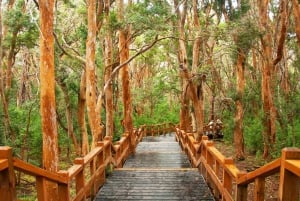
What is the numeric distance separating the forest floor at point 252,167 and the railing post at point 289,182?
8002 millimetres

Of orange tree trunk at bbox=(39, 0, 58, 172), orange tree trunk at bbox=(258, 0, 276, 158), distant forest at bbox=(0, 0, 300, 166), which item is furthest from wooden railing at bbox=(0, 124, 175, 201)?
orange tree trunk at bbox=(258, 0, 276, 158)

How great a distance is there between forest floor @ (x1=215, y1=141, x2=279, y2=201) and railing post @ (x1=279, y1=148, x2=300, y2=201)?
8.00m

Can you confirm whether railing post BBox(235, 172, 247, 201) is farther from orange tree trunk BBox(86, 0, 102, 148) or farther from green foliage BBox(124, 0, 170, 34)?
green foliage BBox(124, 0, 170, 34)

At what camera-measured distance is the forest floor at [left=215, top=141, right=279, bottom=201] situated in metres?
11.3

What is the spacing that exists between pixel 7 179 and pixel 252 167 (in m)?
12.8

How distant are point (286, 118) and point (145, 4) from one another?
257 inches

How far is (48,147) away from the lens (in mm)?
8266

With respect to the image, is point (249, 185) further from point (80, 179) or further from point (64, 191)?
point (64, 191)

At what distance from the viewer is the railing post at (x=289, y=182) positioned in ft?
10.4

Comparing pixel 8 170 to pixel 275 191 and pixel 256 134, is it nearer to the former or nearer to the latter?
pixel 275 191

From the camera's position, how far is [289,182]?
321cm

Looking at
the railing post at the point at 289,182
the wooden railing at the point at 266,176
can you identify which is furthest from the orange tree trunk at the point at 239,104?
the railing post at the point at 289,182

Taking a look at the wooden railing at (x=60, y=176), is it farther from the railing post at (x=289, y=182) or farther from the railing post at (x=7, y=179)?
the railing post at (x=289, y=182)

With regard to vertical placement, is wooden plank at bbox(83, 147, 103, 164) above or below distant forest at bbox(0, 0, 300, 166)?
below
